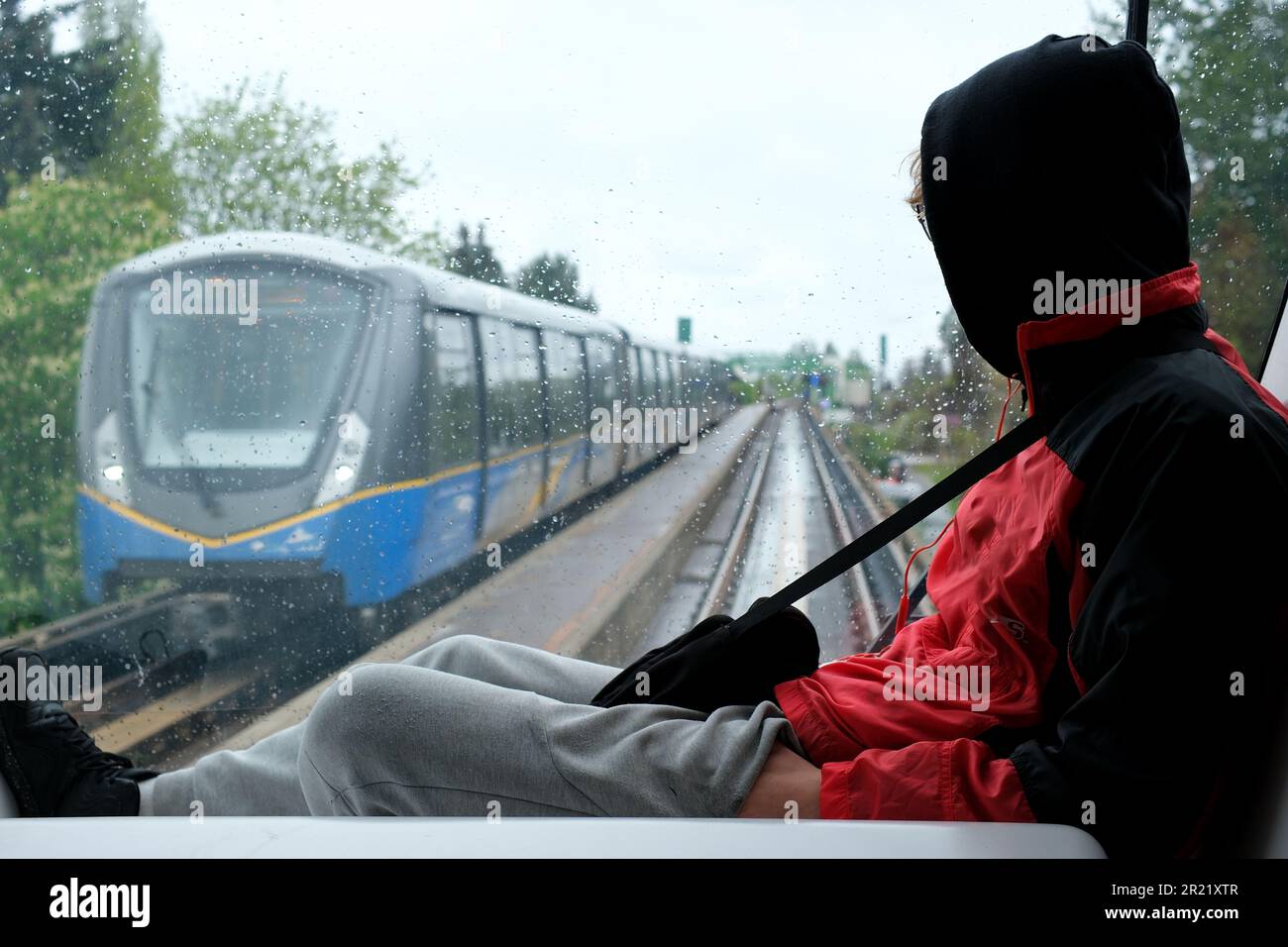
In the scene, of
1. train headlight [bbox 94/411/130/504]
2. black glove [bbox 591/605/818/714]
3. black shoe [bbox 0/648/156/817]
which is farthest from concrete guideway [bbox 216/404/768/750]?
black glove [bbox 591/605/818/714]

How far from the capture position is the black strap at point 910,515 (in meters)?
1.20

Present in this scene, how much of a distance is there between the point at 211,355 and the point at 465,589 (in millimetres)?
1351

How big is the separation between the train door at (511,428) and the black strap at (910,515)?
189 centimetres

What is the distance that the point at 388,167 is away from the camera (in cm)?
243

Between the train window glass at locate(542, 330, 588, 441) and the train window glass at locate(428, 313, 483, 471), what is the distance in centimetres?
39

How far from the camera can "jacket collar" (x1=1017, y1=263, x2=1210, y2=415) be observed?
3.56ft

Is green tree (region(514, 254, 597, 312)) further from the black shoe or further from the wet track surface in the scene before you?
the black shoe

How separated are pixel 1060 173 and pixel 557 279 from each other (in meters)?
1.52

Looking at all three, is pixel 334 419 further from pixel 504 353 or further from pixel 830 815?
pixel 830 815

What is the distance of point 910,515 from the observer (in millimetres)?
1346

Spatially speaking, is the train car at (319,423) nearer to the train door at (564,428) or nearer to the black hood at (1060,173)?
the train door at (564,428)

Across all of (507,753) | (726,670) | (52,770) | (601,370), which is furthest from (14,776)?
(601,370)

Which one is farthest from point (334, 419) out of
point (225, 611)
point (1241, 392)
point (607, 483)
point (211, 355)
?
point (1241, 392)

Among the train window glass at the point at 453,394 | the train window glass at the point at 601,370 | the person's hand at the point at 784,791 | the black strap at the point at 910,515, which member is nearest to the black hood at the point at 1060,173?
the black strap at the point at 910,515
